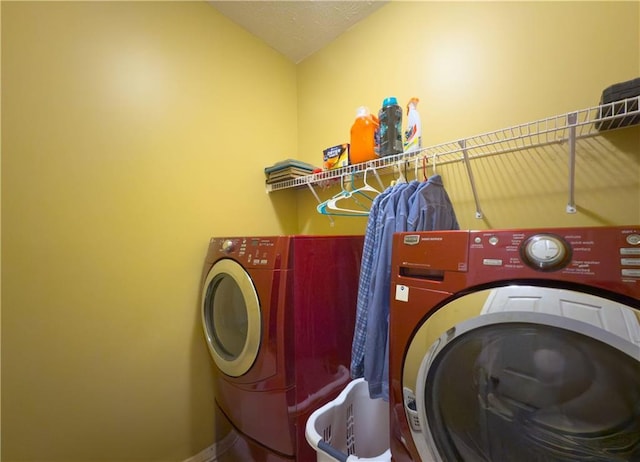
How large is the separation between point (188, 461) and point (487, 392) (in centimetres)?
150

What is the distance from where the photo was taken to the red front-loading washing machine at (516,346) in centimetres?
48

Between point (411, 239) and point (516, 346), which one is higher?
point (411, 239)

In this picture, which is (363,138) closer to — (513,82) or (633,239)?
(513,82)

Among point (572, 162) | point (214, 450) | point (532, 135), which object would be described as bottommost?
point (214, 450)

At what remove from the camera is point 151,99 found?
1325 millimetres

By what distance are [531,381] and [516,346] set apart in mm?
80

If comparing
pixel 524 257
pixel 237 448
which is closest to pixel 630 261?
pixel 524 257

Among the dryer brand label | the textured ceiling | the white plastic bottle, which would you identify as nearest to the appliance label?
the dryer brand label

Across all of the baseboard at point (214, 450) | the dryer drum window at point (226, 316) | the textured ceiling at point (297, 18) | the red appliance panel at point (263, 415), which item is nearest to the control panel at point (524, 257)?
the red appliance panel at point (263, 415)

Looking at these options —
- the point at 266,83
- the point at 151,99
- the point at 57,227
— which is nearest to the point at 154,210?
the point at 57,227

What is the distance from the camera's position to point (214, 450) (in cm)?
145

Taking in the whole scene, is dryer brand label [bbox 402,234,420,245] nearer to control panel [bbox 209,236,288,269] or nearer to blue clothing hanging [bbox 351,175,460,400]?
blue clothing hanging [bbox 351,175,460,400]

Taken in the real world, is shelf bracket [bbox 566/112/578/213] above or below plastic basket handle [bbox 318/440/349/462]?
above

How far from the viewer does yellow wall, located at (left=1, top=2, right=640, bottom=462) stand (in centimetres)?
99
